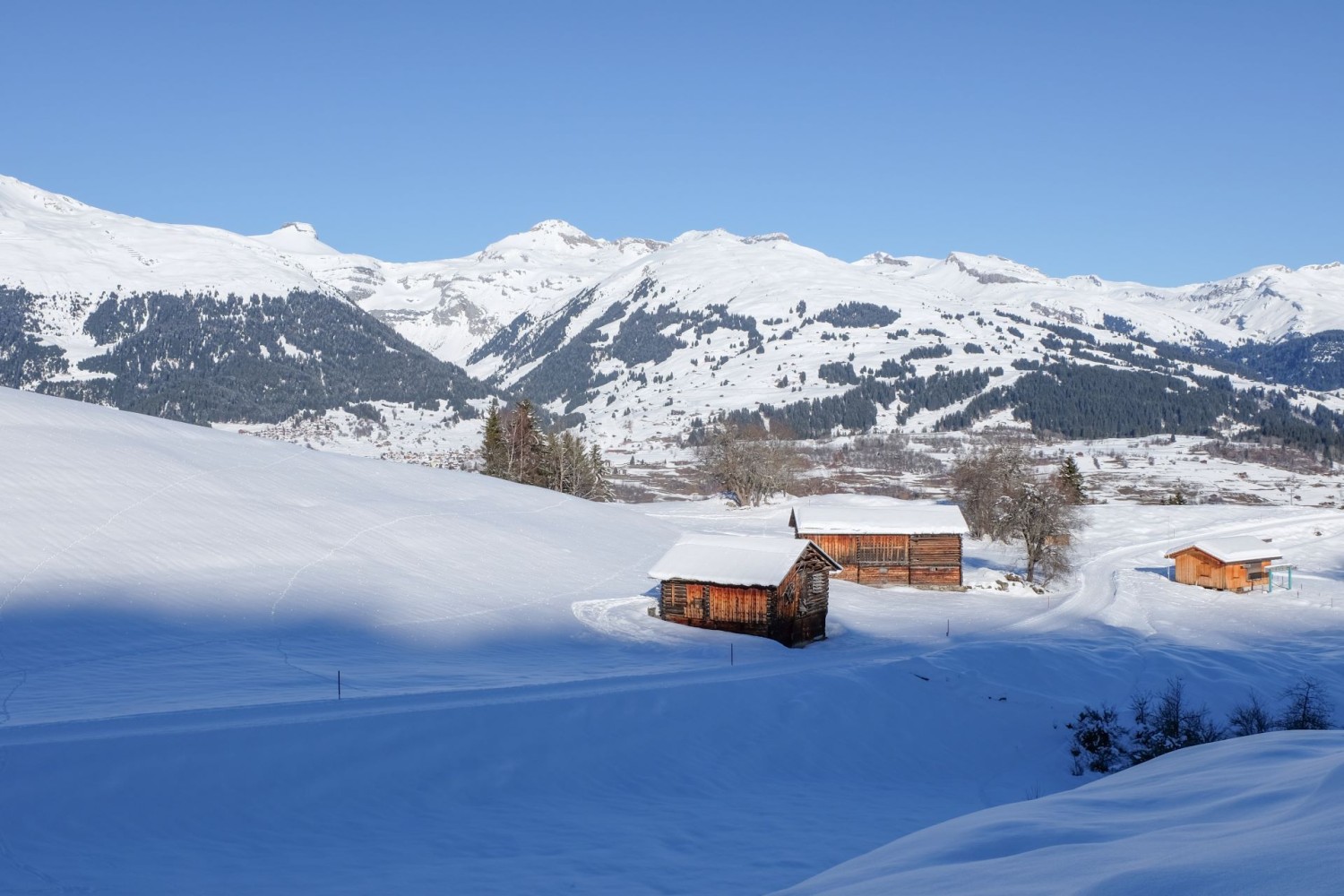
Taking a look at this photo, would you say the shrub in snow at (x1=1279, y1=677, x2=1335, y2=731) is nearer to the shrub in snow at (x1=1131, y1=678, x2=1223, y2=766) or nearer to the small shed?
the shrub in snow at (x1=1131, y1=678, x2=1223, y2=766)

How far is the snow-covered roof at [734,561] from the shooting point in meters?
42.1

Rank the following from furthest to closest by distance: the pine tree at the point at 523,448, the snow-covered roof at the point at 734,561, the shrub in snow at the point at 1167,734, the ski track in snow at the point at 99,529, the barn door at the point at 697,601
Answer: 1. the pine tree at the point at 523,448
2. the barn door at the point at 697,601
3. the snow-covered roof at the point at 734,561
4. the ski track in snow at the point at 99,529
5. the shrub in snow at the point at 1167,734

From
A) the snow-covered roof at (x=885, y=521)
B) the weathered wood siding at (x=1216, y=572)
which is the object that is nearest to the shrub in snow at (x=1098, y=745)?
the snow-covered roof at (x=885, y=521)

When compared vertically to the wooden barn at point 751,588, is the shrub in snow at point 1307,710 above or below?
below

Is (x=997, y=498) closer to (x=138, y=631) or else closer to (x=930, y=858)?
(x=138, y=631)

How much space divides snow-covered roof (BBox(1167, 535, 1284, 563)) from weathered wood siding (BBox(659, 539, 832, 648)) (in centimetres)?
3245

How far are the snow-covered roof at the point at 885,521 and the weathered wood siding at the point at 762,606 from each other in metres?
14.5

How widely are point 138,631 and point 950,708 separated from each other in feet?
96.8

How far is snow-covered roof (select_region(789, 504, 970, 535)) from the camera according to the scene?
58500 millimetres

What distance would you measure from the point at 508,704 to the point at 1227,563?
53.5m

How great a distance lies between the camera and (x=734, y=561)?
143ft

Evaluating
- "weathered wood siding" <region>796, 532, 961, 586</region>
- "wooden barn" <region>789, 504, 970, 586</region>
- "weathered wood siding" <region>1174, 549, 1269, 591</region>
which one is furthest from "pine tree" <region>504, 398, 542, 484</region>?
"weathered wood siding" <region>1174, 549, 1269, 591</region>

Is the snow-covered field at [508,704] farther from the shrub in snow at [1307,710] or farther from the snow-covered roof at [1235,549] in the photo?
the snow-covered roof at [1235,549]

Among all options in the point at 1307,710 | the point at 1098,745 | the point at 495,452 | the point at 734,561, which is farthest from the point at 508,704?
the point at 495,452
